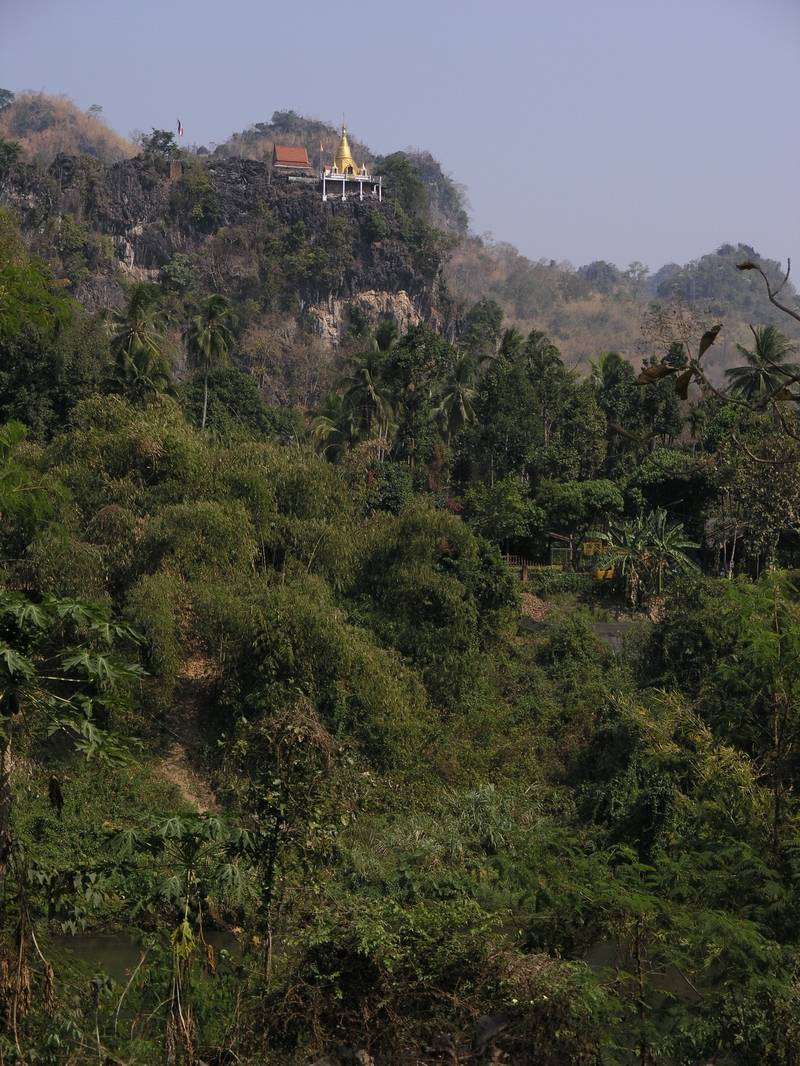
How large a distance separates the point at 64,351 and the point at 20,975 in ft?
77.0

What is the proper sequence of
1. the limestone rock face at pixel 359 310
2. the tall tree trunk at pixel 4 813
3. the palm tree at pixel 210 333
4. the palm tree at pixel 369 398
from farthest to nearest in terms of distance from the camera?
the limestone rock face at pixel 359 310
the palm tree at pixel 210 333
the palm tree at pixel 369 398
the tall tree trunk at pixel 4 813

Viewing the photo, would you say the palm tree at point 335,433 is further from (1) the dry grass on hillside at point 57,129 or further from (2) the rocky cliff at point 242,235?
(1) the dry grass on hillside at point 57,129

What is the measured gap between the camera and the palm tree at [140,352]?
2727cm

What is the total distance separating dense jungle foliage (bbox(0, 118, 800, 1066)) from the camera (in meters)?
6.75

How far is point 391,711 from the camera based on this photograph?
17.4m

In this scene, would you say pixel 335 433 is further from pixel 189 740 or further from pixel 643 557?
pixel 189 740

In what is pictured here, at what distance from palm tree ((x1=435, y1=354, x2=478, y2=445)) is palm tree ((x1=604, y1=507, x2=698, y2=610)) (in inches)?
404

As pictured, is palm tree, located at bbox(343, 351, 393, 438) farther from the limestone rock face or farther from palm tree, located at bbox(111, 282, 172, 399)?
the limestone rock face

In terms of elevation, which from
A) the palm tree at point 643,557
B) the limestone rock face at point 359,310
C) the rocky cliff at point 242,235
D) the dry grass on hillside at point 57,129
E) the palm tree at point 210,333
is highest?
the dry grass on hillside at point 57,129


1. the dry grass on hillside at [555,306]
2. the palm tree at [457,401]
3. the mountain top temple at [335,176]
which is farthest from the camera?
the dry grass on hillside at [555,306]

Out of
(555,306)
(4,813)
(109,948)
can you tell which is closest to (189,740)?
(109,948)

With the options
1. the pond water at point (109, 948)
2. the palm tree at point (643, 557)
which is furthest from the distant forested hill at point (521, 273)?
the pond water at point (109, 948)

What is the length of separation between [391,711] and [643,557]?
9097 mm

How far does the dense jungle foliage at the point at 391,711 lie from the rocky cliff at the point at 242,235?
29.0 m
